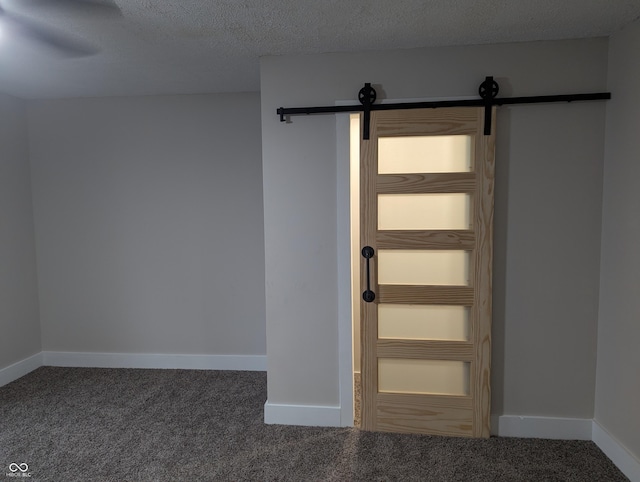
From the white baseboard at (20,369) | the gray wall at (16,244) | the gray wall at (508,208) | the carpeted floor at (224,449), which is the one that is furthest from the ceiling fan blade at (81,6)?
the white baseboard at (20,369)

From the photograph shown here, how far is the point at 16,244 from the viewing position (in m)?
3.32

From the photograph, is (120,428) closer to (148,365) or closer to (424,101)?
(148,365)

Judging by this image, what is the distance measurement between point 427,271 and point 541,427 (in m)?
1.15

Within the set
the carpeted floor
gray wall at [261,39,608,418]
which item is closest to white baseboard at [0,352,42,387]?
the carpeted floor

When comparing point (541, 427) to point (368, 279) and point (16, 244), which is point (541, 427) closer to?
point (368, 279)

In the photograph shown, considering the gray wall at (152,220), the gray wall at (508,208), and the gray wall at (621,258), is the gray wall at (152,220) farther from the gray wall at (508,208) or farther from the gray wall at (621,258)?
the gray wall at (621,258)

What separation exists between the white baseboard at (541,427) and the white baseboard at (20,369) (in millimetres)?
3667

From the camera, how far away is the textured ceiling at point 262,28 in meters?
1.80

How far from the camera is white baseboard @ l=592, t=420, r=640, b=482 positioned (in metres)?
1.97

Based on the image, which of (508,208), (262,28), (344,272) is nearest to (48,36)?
(262,28)

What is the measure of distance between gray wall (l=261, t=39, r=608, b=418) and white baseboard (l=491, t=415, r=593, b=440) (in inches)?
1.7

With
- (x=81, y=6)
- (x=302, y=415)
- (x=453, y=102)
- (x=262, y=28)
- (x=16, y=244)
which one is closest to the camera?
(x=81, y=6)

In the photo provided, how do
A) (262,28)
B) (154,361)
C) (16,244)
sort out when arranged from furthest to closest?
1. (154,361)
2. (16,244)
3. (262,28)

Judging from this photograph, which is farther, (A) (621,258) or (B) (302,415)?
(B) (302,415)
